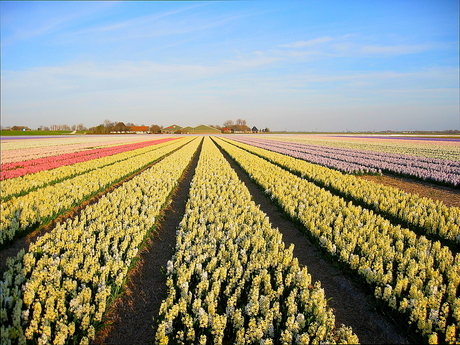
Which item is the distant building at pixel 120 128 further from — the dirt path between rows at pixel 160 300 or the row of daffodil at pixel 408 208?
the dirt path between rows at pixel 160 300

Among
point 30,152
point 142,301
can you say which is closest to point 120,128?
point 30,152

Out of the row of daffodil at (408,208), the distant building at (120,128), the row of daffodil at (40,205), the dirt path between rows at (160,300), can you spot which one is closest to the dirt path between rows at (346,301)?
the dirt path between rows at (160,300)

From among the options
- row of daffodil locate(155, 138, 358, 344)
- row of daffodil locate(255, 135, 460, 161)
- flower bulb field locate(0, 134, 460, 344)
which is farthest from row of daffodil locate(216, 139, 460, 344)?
row of daffodil locate(255, 135, 460, 161)

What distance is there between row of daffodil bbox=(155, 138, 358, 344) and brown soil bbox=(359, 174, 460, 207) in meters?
9.10

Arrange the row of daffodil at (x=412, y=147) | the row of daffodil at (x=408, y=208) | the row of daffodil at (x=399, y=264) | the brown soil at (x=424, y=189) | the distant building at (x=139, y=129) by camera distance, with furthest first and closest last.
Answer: the distant building at (x=139, y=129), the row of daffodil at (x=412, y=147), the brown soil at (x=424, y=189), the row of daffodil at (x=408, y=208), the row of daffodil at (x=399, y=264)

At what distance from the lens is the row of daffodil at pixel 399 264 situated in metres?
3.79

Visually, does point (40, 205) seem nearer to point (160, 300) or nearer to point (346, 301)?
point (160, 300)

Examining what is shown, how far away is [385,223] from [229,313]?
17.5ft

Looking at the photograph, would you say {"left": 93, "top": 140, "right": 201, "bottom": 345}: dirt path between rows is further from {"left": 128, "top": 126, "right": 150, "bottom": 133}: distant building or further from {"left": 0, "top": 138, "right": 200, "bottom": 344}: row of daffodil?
{"left": 128, "top": 126, "right": 150, "bottom": 133}: distant building

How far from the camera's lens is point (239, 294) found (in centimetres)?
409

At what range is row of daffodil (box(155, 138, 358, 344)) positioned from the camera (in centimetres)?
340

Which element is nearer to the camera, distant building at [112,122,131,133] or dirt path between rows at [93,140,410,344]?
dirt path between rows at [93,140,410,344]

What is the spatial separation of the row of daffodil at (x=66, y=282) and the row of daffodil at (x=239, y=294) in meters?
1.01

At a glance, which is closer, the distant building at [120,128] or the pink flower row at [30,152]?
the pink flower row at [30,152]
